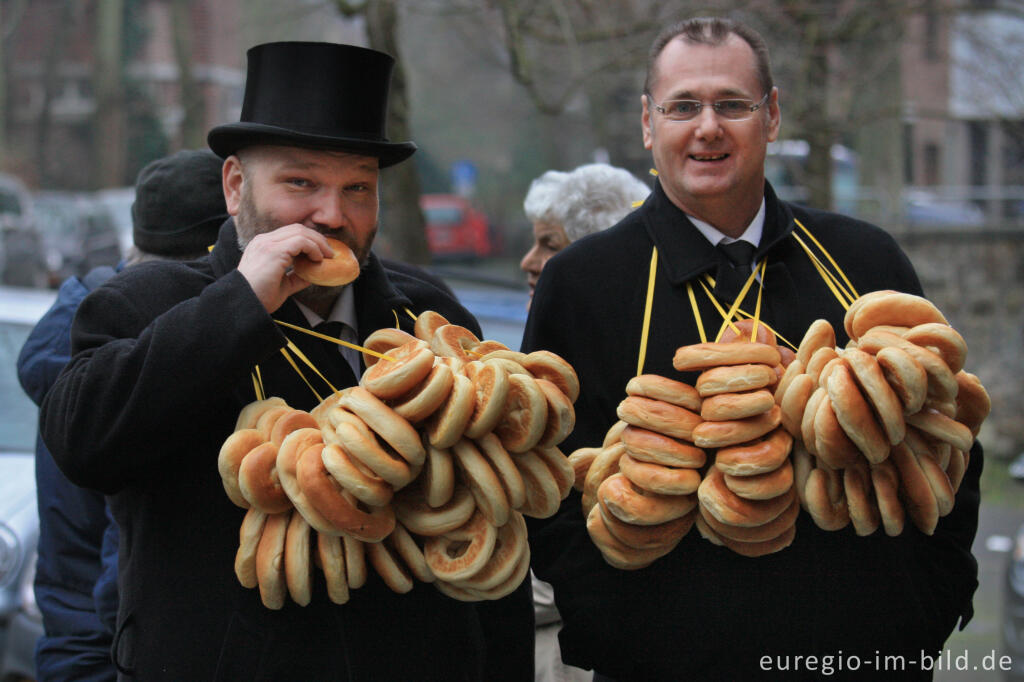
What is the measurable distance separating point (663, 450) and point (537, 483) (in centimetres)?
25

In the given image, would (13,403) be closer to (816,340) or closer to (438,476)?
(438,476)

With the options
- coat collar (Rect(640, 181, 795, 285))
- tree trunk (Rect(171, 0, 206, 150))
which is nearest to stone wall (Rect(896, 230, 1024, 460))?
coat collar (Rect(640, 181, 795, 285))

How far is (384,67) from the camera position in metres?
2.60

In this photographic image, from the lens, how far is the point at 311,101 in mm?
2447

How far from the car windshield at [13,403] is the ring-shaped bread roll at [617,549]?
4057 mm

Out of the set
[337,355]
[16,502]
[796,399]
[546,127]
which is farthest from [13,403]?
[546,127]

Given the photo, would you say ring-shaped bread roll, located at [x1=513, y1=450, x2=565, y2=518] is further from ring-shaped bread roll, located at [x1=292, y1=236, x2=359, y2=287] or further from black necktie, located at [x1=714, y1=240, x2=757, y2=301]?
black necktie, located at [x1=714, y1=240, x2=757, y2=301]

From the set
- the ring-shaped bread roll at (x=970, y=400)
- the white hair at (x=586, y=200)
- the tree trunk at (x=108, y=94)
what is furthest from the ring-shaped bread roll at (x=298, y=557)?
the tree trunk at (x=108, y=94)

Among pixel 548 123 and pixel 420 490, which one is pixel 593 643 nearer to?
pixel 420 490

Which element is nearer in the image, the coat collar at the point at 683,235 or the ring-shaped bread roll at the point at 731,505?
the ring-shaped bread roll at the point at 731,505

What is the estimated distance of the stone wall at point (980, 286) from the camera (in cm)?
1271

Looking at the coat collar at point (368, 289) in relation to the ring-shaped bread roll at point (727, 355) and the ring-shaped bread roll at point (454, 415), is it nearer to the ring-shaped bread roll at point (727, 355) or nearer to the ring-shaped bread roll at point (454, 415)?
the ring-shaped bread roll at point (454, 415)

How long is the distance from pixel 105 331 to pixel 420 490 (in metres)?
0.78

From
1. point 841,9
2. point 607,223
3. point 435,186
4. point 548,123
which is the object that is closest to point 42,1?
point 435,186
